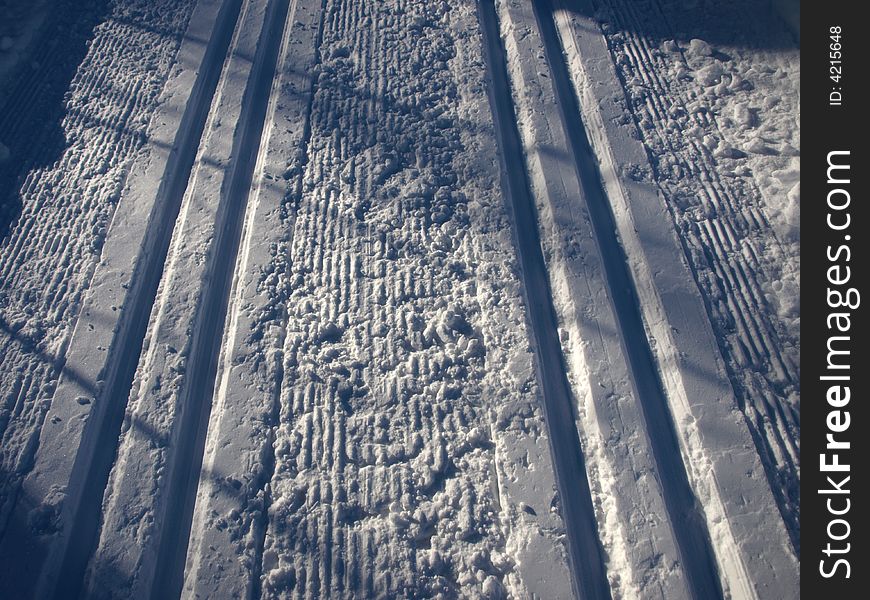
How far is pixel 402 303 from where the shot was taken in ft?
13.6

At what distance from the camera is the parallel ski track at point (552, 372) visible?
129 inches

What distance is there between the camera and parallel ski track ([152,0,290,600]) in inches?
129

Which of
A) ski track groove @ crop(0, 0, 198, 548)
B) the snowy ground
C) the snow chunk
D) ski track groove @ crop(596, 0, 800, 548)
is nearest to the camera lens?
the snowy ground

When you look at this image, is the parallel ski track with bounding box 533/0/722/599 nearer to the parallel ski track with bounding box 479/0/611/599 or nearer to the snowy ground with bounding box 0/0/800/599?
the snowy ground with bounding box 0/0/800/599

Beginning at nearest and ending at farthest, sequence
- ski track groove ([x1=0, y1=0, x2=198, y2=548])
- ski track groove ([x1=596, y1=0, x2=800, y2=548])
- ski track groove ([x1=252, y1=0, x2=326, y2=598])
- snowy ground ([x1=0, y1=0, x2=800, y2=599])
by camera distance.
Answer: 1. ski track groove ([x1=252, y1=0, x2=326, y2=598])
2. snowy ground ([x1=0, y1=0, x2=800, y2=599])
3. ski track groove ([x1=596, y1=0, x2=800, y2=548])
4. ski track groove ([x1=0, y1=0, x2=198, y2=548])

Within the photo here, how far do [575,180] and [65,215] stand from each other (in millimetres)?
4456

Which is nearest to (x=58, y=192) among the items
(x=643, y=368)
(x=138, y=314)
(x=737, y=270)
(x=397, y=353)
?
(x=138, y=314)

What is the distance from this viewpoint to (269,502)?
11.0 ft

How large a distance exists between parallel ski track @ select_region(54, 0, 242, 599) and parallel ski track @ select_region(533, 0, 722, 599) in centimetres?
360

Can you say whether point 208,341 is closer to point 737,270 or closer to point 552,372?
point 552,372

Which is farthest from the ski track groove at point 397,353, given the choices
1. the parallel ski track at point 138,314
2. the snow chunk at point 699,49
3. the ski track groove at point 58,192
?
the snow chunk at point 699,49

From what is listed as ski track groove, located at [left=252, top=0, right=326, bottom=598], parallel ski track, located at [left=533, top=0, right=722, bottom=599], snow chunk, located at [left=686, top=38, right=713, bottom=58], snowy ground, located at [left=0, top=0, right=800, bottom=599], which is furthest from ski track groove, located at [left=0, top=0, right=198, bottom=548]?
snow chunk, located at [left=686, top=38, right=713, bottom=58]

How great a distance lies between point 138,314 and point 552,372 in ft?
10.5
